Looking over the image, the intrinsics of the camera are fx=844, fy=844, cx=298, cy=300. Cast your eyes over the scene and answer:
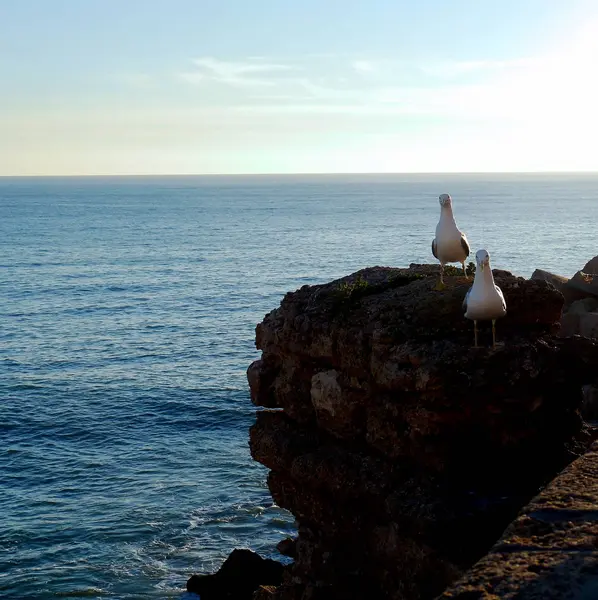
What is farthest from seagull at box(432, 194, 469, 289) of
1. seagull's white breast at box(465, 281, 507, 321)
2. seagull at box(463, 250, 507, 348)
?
seagull's white breast at box(465, 281, 507, 321)

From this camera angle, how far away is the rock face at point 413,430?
63.4 feet

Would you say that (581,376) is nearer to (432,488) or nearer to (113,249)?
(432,488)

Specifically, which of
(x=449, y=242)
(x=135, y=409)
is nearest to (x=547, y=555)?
(x=449, y=242)

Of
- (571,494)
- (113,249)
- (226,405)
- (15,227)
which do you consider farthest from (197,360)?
(15,227)

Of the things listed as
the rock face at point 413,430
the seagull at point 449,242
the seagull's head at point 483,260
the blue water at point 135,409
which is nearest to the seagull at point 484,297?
the seagull's head at point 483,260

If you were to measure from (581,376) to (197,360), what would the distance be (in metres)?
43.7

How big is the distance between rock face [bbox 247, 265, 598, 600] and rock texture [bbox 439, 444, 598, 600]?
4340 mm

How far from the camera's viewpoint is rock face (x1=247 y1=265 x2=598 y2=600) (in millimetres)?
19312

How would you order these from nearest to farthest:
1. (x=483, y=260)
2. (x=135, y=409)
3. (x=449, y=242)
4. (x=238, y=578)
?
(x=483, y=260) < (x=449, y=242) < (x=238, y=578) < (x=135, y=409)

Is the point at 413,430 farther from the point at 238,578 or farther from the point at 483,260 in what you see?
the point at 238,578

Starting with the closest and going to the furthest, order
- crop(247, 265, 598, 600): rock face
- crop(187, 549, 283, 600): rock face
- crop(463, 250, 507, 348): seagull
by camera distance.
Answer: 1. crop(463, 250, 507, 348): seagull
2. crop(247, 265, 598, 600): rock face
3. crop(187, 549, 283, 600): rock face

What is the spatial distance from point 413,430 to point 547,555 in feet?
26.9

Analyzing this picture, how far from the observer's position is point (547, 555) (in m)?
12.2

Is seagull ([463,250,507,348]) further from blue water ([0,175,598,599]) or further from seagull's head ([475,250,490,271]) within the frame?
blue water ([0,175,598,599])
